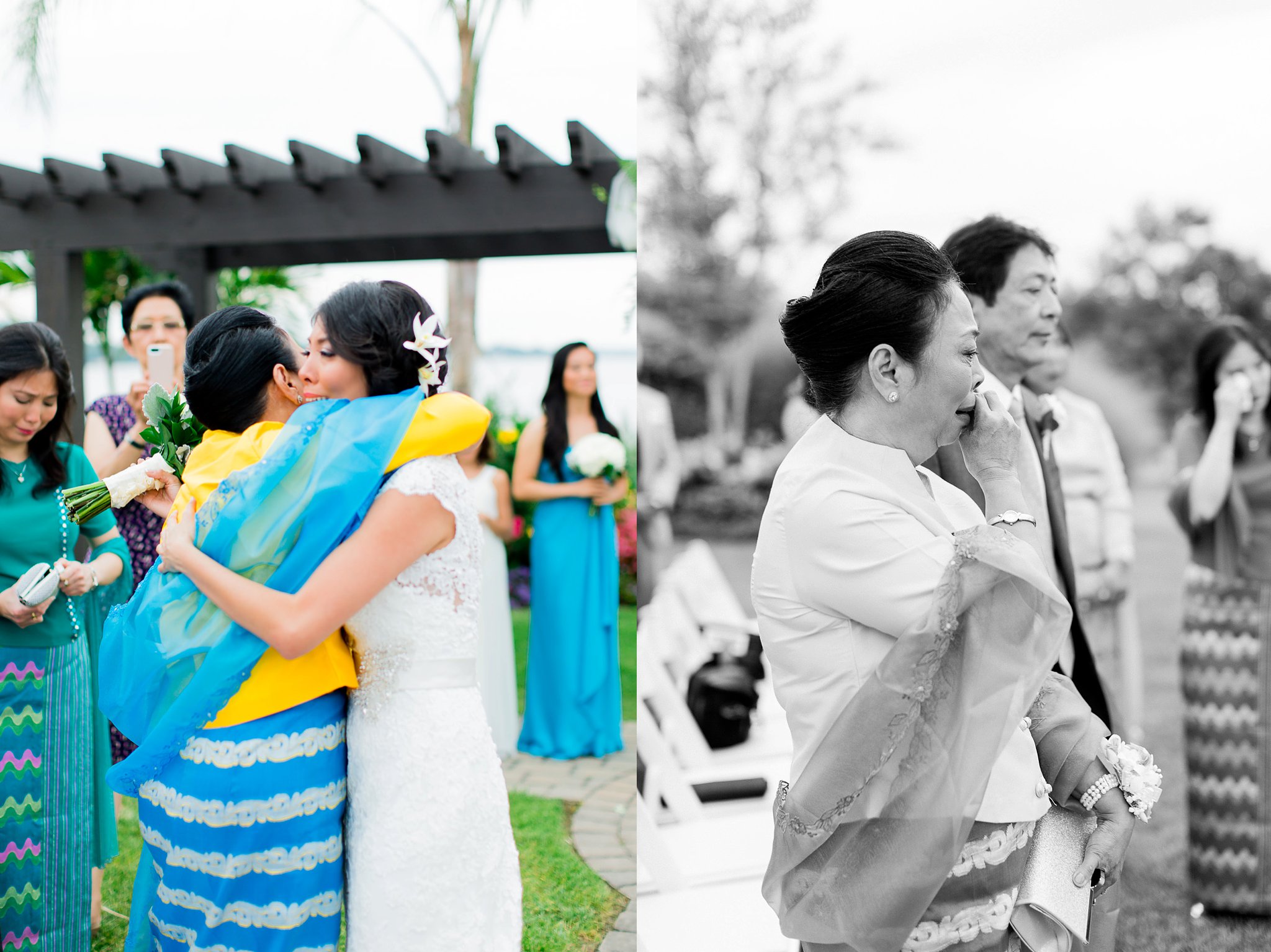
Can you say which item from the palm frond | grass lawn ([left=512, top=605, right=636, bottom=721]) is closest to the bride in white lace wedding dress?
grass lawn ([left=512, top=605, right=636, bottom=721])

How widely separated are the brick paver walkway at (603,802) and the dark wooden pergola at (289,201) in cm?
383

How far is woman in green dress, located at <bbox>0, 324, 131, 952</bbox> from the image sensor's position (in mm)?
3141

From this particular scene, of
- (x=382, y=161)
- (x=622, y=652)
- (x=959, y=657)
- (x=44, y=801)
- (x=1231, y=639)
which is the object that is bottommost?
(x=622, y=652)

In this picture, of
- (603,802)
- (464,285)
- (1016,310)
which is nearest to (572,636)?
(603,802)

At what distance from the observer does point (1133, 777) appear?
6.14 feet

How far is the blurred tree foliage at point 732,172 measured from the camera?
2275 cm

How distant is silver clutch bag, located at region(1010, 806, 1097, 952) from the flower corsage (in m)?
0.08

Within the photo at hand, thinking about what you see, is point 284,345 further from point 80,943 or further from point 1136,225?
point 1136,225

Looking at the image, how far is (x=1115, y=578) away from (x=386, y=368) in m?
3.04

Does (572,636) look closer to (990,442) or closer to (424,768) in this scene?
(424,768)

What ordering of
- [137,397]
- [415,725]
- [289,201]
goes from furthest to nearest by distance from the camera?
[289,201] < [137,397] < [415,725]

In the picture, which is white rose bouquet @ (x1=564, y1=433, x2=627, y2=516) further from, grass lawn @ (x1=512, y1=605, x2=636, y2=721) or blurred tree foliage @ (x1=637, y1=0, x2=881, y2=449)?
blurred tree foliage @ (x1=637, y1=0, x2=881, y2=449)

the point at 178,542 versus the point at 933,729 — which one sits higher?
the point at 178,542

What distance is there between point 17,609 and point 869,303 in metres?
2.66
